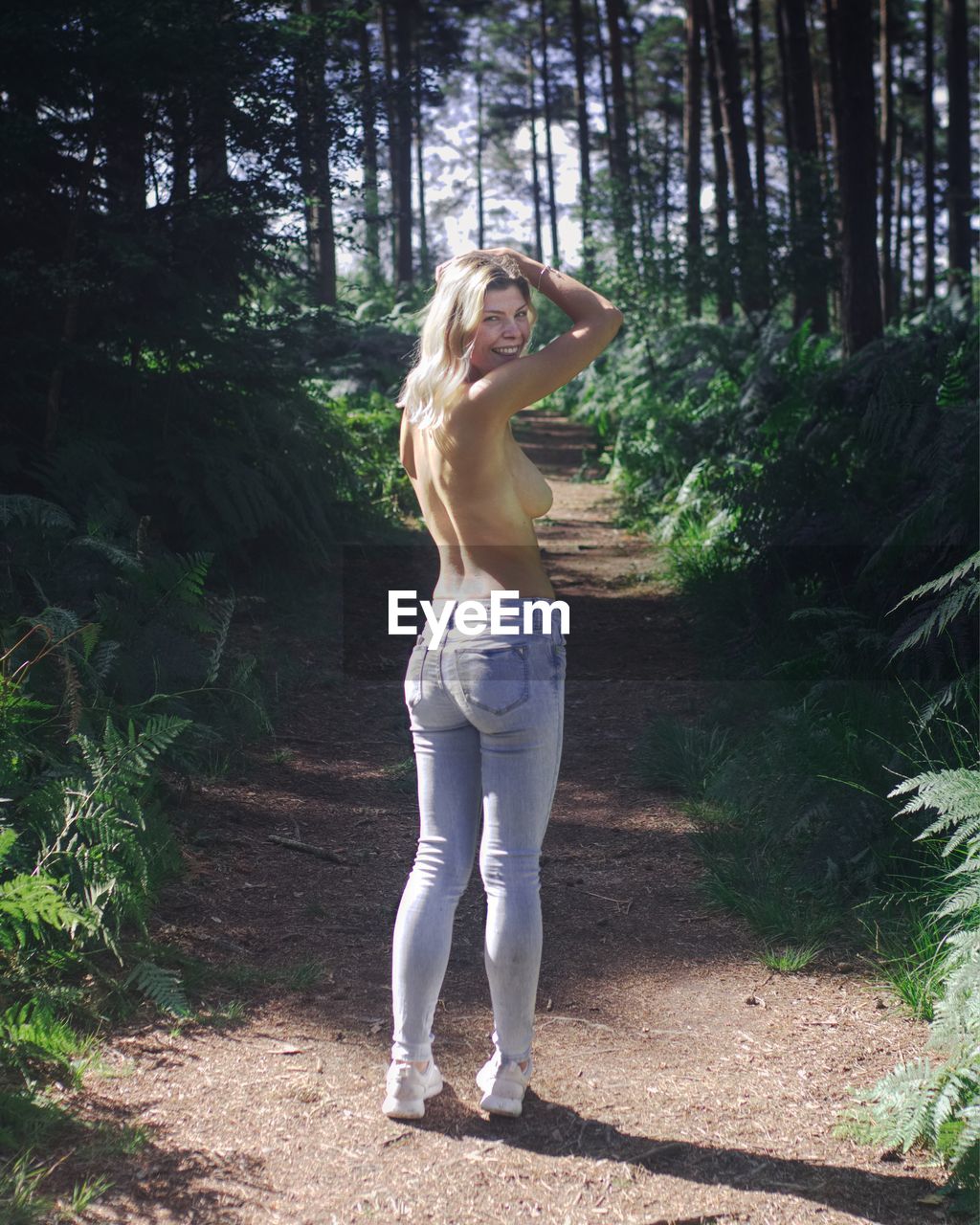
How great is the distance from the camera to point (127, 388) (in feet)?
24.8

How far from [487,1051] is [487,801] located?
978mm

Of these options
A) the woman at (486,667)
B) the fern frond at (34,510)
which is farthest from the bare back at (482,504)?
the fern frond at (34,510)

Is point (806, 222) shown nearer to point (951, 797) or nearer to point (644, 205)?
point (644, 205)

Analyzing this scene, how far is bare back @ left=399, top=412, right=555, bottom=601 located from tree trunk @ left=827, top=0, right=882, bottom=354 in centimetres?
907

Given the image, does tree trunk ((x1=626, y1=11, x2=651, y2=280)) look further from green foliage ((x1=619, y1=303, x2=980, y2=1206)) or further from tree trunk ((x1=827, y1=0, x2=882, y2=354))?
green foliage ((x1=619, y1=303, x2=980, y2=1206))

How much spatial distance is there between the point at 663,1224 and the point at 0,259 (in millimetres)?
6271

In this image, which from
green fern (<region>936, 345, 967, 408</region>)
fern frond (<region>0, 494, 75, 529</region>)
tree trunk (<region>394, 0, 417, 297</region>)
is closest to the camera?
fern frond (<region>0, 494, 75, 529</region>)

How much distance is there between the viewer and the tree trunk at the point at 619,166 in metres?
19.0

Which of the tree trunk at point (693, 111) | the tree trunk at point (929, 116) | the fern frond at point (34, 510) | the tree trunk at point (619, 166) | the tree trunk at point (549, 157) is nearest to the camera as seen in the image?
the fern frond at point (34, 510)

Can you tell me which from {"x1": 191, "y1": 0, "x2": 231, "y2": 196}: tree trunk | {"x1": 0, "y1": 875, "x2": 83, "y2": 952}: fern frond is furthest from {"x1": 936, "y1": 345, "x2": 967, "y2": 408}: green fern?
{"x1": 0, "y1": 875, "x2": 83, "y2": 952}: fern frond

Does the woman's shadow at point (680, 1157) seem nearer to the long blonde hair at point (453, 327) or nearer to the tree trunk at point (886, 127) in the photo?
the long blonde hair at point (453, 327)

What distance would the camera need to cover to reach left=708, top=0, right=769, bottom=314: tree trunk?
17.6m

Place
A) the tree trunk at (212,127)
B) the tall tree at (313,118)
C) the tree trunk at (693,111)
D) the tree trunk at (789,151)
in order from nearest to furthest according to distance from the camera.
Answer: the tree trunk at (212,127)
the tall tree at (313,118)
the tree trunk at (789,151)
the tree trunk at (693,111)

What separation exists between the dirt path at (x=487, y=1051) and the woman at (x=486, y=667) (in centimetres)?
26
